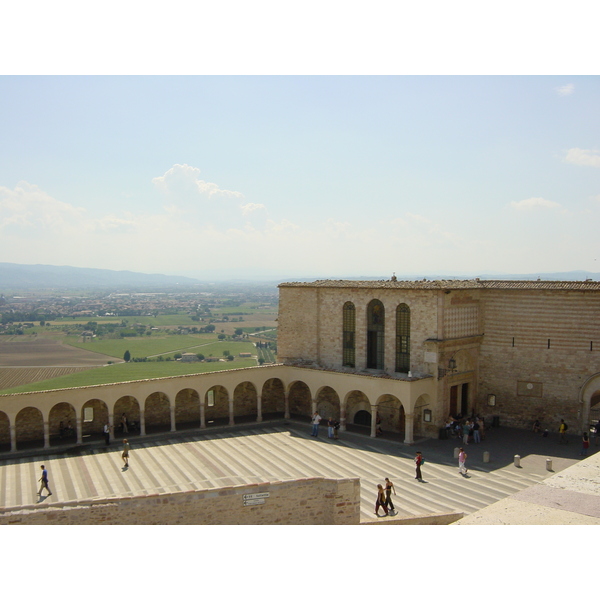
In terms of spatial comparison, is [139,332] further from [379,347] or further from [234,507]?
[234,507]

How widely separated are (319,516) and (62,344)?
64.0 m

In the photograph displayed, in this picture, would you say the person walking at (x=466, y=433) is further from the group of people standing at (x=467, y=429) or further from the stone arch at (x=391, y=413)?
the stone arch at (x=391, y=413)

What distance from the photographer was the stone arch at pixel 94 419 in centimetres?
2594

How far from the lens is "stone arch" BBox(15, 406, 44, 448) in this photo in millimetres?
24234

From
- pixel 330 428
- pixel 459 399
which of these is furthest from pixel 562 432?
pixel 330 428

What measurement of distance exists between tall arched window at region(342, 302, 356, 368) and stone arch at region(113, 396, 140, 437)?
34.5 feet

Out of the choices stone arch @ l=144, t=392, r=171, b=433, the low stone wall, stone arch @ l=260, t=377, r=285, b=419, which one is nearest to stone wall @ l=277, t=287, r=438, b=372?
stone arch @ l=260, t=377, r=285, b=419

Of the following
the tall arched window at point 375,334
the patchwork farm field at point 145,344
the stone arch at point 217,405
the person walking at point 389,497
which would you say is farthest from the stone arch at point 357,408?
the patchwork farm field at point 145,344

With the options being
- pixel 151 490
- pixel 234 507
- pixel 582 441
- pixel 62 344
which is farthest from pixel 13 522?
pixel 62 344

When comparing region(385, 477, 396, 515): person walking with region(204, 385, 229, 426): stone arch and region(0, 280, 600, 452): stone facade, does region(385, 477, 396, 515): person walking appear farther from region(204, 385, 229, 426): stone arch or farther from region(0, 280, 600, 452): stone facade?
region(204, 385, 229, 426): stone arch

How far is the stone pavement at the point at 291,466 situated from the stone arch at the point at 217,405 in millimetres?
1944

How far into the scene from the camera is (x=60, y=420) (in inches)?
1000

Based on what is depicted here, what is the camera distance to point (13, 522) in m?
12.2

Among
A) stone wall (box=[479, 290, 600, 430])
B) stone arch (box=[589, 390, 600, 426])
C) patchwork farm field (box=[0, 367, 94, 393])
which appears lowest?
patchwork farm field (box=[0, 367, 94, 393])
